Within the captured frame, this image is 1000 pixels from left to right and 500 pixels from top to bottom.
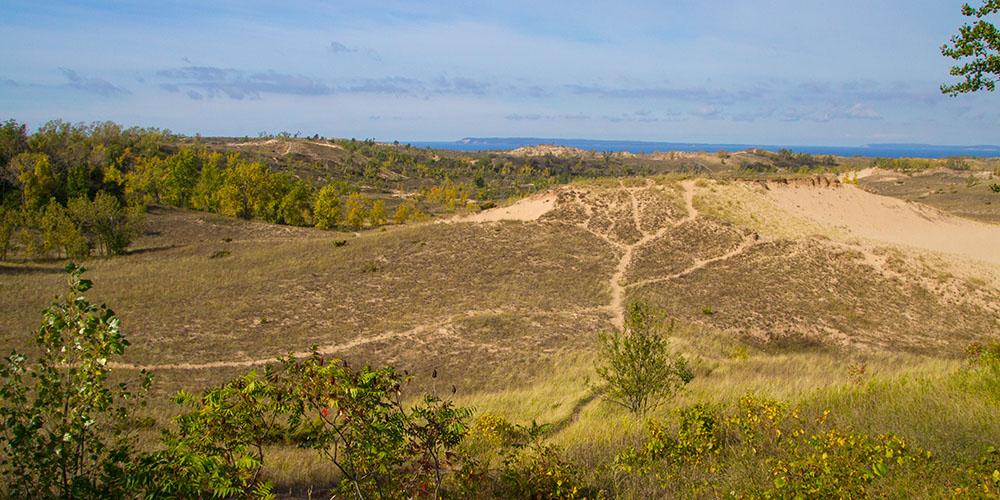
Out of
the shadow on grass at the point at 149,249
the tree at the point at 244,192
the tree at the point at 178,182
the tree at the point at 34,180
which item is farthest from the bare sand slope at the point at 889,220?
the tree at the point at 34,180

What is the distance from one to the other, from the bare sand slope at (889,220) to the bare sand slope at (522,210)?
16.5m

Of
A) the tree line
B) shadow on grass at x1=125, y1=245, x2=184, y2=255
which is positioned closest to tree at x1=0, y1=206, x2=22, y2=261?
the tree line

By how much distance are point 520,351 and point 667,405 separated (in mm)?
9343

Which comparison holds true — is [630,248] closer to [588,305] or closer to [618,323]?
[588,305]

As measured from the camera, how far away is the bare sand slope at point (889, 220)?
3139 centimetres

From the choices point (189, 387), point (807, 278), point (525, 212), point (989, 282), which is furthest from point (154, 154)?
point (989, 282)

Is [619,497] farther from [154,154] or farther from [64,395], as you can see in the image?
[154,154]

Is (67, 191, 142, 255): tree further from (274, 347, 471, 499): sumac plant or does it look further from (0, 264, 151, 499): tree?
(274, 347, 471, 499): sumac plant

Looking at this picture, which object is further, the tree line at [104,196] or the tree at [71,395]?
the tree line at [104,196]

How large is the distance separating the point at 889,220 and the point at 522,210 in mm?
26084

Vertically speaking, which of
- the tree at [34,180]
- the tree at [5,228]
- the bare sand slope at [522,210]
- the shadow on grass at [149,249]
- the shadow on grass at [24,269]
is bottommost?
the shadow on grass at [24,269]

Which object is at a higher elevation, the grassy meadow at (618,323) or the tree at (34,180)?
the tree at (34,180)

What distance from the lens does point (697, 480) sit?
19.6 ft

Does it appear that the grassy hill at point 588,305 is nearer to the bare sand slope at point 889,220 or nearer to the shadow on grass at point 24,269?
the shadow on grass at point 24,269
